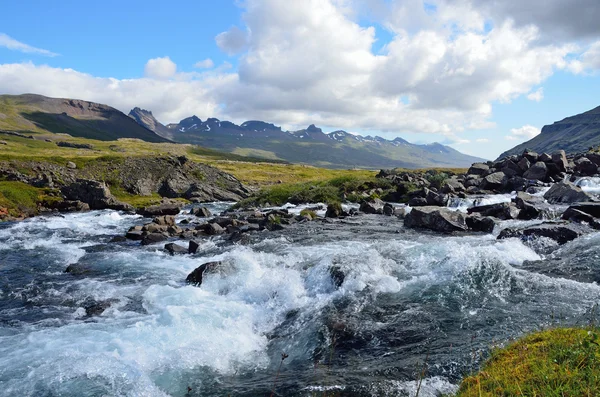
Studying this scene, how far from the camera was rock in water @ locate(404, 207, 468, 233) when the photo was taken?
27203mm

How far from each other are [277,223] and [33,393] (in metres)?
23.1

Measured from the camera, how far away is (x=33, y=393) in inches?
358

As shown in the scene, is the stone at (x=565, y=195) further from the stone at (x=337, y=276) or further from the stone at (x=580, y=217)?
the stone at (x=337, y=276)

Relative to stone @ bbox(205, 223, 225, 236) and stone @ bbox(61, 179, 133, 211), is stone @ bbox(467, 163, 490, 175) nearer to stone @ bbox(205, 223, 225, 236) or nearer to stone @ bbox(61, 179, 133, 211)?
stone @ bbox(205, 223, 225, 236)

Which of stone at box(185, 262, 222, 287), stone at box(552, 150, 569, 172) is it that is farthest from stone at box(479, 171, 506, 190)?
stone at box(185, 262, 222, 287)

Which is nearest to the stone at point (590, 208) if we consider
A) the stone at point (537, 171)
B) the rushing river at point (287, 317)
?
the rushing river at point (287, 317)

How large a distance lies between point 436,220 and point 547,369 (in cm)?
2282

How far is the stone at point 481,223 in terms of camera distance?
2631 cm

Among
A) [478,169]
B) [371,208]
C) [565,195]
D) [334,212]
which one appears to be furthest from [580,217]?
[478,169]

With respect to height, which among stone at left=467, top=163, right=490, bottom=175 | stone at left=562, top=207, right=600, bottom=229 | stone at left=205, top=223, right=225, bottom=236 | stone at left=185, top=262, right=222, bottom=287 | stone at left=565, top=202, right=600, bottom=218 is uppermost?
stone at left=467, top=163, right=490, bottom=175

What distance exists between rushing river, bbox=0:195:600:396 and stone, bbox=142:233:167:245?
16.3 ft

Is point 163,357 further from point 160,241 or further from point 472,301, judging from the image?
point 160,241

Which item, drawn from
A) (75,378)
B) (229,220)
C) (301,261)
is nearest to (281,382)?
(75,378)

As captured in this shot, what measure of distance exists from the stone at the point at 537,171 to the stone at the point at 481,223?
2626 centimetres
